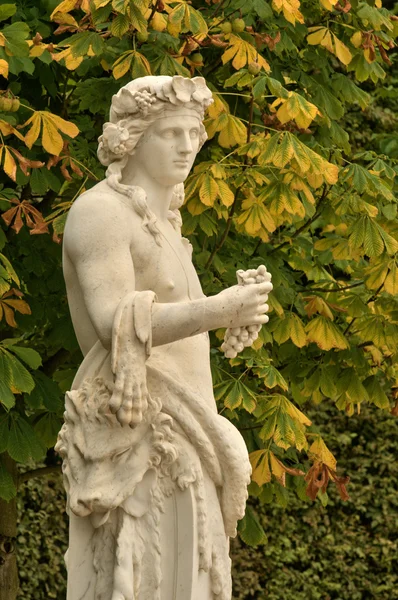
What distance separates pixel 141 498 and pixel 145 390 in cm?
38

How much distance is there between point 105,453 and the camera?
5801 millimetres

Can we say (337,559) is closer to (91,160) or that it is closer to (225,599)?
(91,160)

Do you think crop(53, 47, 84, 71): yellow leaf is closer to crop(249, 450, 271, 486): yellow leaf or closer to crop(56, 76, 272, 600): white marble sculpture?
crop(249, 450, 271, 486): yellow leaf

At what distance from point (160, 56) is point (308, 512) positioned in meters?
5.70

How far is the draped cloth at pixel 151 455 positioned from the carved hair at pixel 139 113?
16.6 inches

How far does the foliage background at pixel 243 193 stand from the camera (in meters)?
8.51

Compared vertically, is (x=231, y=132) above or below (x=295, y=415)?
above

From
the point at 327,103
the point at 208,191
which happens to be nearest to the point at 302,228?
the point at 327,103

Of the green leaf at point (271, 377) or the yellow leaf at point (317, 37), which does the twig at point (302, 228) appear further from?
the green leaf at point (271, 377)

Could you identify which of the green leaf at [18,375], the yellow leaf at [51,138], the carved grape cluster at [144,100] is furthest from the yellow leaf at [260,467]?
the carved grape cluster at [144,100]

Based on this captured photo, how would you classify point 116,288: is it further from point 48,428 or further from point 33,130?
point 48,428

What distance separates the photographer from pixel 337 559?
1352cm

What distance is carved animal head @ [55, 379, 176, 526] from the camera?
579 cm

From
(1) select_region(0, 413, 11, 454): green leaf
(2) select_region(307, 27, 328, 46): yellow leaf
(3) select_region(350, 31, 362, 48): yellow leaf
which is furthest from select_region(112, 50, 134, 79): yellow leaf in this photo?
(1) select_region(0, 413, 11, 454): green leaf
